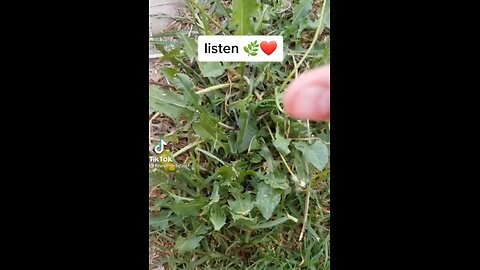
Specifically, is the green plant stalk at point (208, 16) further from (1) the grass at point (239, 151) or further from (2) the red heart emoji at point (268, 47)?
(2) the red heart emoji at point (268, 47)

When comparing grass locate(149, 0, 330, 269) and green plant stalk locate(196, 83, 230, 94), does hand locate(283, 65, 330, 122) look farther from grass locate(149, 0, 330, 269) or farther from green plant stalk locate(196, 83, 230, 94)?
green plant stalk locate(196, 83, 230, 94)

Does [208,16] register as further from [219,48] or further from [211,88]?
[211,88]

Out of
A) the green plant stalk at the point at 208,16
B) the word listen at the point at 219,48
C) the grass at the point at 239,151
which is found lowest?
the grass at the point at 239,151

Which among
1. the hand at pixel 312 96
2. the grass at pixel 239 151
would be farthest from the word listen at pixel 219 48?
the hand at pixel 312 96

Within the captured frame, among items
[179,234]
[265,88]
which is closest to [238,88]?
[265,88]

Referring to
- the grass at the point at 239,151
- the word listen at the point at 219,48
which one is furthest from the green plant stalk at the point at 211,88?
the word listen at the point at 219,48

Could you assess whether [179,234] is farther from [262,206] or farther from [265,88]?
[265,88]

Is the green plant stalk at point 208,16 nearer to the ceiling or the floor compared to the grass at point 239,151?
nearer to the ceiling

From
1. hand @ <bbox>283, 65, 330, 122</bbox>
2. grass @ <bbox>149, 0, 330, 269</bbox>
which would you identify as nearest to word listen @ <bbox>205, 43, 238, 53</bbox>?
grass @ <bbox>149, 0, 330, 269</bbox>
